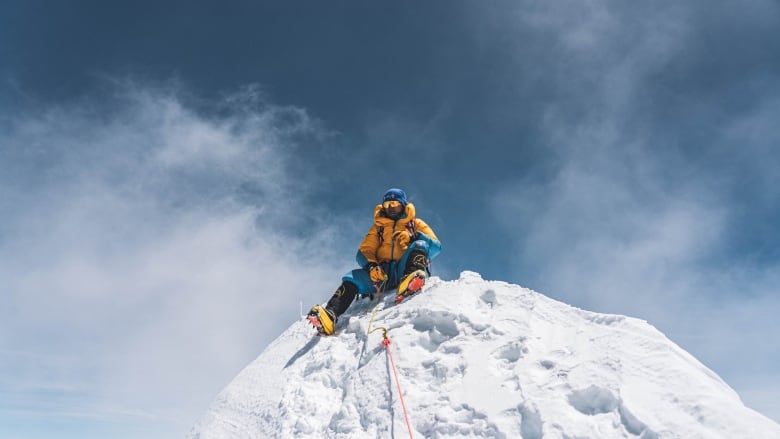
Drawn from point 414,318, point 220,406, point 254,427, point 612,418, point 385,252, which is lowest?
point 612,418

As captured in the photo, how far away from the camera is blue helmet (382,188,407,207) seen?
24.9ft

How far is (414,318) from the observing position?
5.86 m

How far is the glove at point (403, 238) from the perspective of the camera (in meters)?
7.46

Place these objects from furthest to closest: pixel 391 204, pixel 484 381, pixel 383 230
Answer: pixel 383 230 < pixel 391 204 < pixel 484 381

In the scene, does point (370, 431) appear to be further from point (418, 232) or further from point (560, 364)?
point (418, 232)

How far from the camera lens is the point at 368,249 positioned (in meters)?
7.70

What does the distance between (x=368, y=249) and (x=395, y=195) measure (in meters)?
1.02

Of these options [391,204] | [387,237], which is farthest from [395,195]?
[387,237]

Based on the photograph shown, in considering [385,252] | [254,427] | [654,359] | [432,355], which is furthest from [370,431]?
[385,252]

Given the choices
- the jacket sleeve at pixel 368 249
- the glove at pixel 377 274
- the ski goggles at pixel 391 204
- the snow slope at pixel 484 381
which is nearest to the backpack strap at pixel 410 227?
the ski goggles at pixel 391 204

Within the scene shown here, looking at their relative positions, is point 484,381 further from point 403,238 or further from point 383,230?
point 383,230

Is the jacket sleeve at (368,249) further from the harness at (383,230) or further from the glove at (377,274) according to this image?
the glove at (377,274)

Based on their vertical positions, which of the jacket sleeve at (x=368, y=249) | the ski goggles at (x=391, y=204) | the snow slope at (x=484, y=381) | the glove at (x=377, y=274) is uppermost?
the ski goggles at (x=391, y=204)

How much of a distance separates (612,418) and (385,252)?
4552mm
